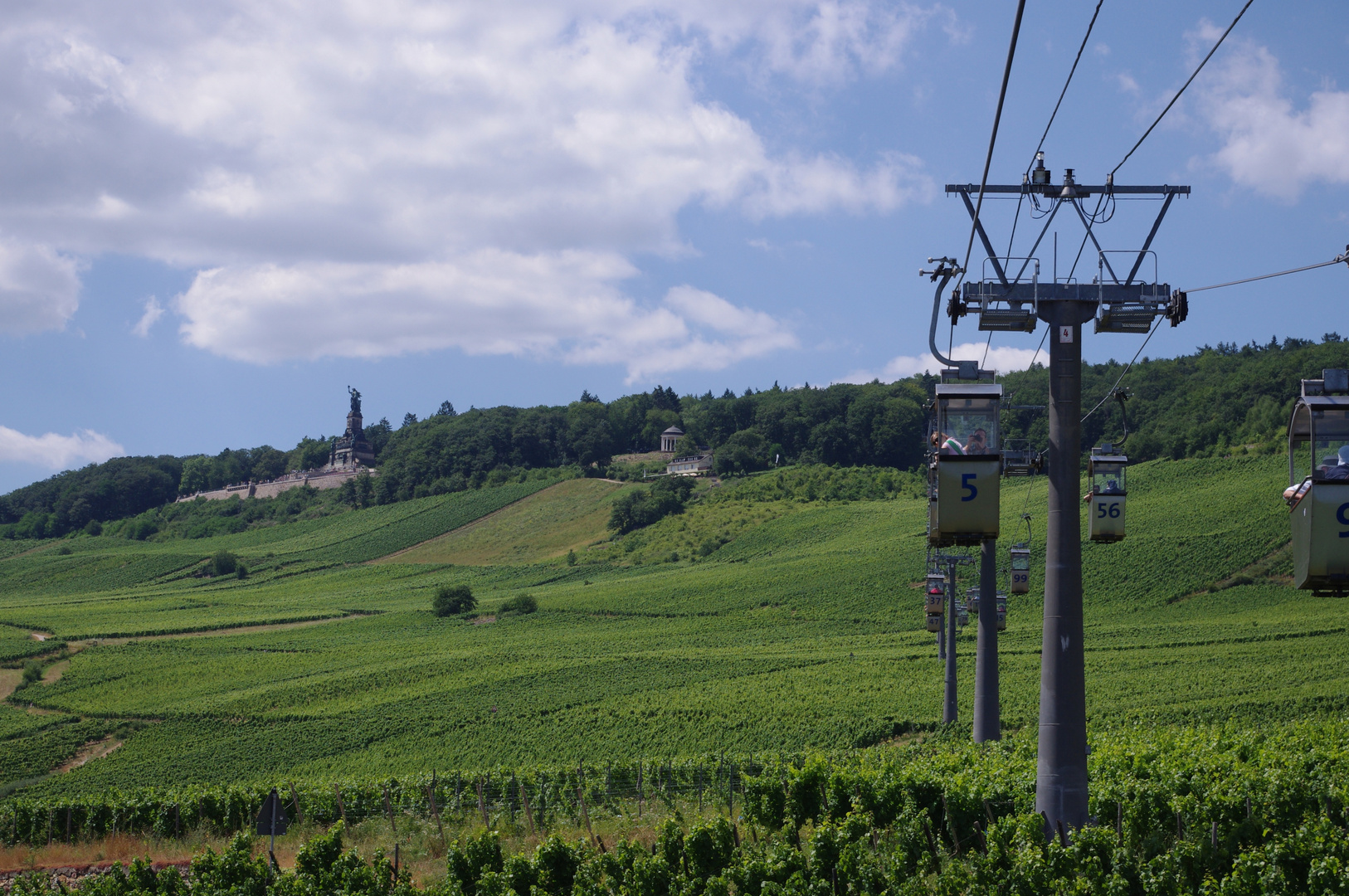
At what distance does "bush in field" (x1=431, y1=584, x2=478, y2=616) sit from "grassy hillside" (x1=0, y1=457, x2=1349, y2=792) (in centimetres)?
197

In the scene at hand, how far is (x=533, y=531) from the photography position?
429 ft

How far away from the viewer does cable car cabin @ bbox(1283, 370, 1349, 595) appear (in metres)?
10.0

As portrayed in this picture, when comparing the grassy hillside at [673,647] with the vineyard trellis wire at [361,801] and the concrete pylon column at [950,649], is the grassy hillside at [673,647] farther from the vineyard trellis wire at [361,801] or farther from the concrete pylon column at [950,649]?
the vineyard trellis wire at [361,801]

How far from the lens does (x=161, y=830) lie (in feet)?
80.5

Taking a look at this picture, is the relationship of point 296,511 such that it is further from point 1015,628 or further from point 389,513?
point 1015,628

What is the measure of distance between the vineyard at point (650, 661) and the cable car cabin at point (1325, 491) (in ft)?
19.2

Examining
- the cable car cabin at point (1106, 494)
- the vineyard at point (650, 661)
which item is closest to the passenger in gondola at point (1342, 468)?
the vineyard at point (650, 661)

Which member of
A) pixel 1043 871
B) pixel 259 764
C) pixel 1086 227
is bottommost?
pixel 259 764

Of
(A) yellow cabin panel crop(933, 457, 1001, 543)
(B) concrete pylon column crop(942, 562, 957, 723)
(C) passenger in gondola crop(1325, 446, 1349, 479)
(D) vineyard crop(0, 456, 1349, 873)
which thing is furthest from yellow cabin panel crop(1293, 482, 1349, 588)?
(B) concrete pylon column crop(942, 562, 957, 723)

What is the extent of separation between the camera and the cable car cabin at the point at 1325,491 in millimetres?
10023

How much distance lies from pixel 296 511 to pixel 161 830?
15764cm

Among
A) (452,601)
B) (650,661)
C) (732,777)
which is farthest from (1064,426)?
(452,601)

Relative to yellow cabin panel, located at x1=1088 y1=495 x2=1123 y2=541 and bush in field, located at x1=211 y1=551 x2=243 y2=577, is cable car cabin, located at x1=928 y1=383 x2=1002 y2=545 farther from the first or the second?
bush in field, located at x1=211 y1=551 x2=243 y2=577

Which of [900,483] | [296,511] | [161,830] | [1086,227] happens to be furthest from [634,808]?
[296,511]
